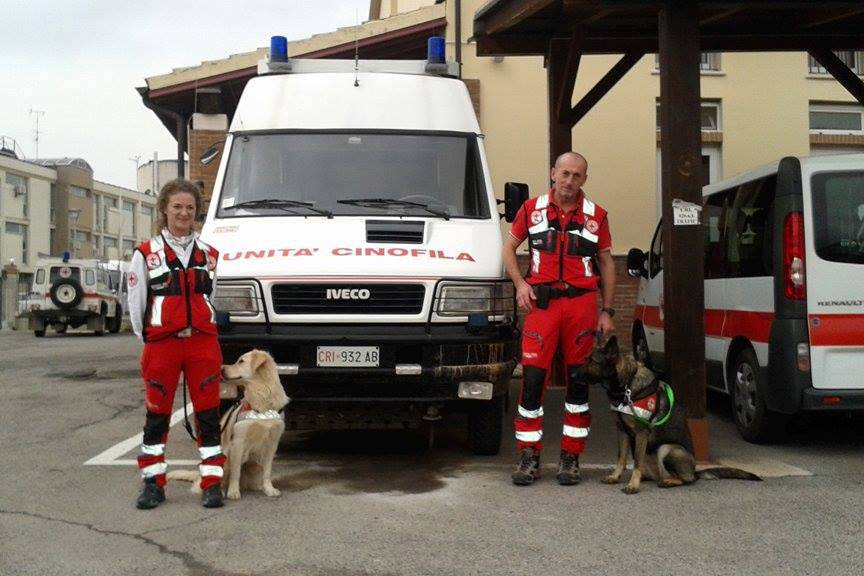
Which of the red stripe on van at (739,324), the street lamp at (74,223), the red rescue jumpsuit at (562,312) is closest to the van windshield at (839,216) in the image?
the red stripe on van at (739,324)

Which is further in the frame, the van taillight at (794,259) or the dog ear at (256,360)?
the van taillight at (794,259)

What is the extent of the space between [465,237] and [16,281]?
36597 mm

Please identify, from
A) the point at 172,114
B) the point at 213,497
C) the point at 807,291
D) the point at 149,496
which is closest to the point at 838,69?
the point at 807,291

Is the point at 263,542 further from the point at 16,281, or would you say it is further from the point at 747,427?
the point at 16,281

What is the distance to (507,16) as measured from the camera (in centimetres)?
809

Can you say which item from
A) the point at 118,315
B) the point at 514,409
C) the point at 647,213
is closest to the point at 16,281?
the point at 118,315

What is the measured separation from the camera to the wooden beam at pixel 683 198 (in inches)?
253

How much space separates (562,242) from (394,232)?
3.76 ft

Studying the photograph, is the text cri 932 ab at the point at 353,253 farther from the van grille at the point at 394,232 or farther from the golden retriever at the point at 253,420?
the golden retriever at the point at 253,420

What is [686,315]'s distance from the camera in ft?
21.1

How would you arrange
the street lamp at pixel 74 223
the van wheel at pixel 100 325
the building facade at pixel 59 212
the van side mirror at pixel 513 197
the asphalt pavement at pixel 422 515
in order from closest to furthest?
the asphalt pavement at pixel 422 515, the van side mirror at pixel 513 197, the van wheel at pixel 100 325, the building facade at pixel 59 212, the street lamp at pixel 74 223

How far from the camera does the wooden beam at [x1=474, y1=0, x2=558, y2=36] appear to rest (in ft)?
23.5

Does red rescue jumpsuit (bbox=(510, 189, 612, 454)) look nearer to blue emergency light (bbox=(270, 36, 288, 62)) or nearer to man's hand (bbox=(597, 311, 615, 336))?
man's hand (bbox=(597, 311, 615, 336))

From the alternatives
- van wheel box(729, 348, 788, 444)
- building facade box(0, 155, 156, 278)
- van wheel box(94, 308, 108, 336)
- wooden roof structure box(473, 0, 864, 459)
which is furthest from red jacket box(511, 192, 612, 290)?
building facade box(0, 155, 156, 278)
